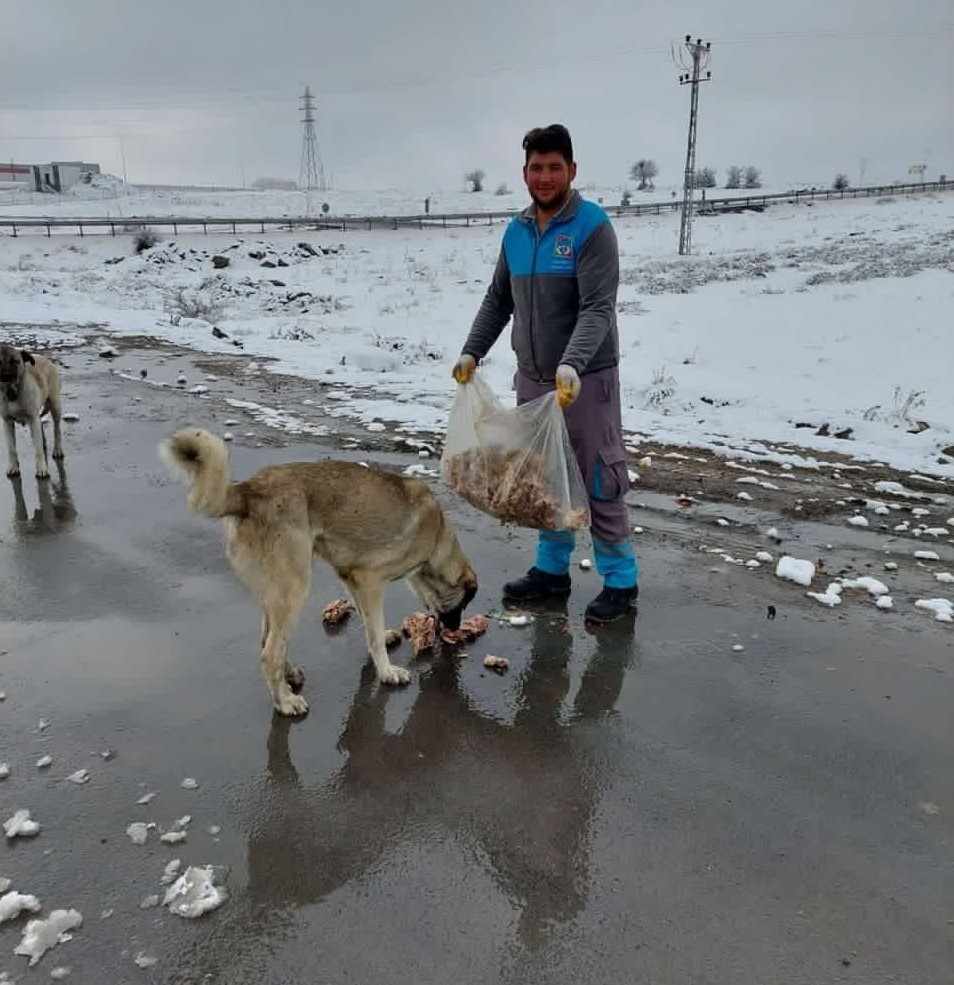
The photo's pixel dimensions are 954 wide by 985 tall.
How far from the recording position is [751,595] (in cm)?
503

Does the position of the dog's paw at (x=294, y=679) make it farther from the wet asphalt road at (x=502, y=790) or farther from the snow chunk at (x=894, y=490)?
the snow chunk at (x=894, y=490)

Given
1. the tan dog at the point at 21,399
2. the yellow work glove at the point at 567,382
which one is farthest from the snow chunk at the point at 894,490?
the tan dog at the point at 21,399

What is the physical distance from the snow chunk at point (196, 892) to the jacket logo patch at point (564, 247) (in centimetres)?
349

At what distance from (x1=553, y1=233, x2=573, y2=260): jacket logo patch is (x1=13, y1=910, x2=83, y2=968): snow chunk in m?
3.82

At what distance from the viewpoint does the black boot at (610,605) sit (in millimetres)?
4719

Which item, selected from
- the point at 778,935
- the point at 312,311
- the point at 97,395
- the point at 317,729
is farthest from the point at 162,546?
the point at 312,311

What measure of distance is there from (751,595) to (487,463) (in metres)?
2.02

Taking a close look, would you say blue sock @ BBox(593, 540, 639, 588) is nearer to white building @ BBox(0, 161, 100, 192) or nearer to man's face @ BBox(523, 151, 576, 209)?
man's face @ BBox(523, 151, 576, 209)

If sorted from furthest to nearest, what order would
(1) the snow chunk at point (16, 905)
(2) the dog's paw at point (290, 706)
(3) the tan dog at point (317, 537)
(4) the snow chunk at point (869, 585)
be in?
(4) the snow chunk at point (869, 585)
(2) the dog's paw at point (290, 706)
(3) the tan dog at point (317, 537)
(1) the snow chunk at point (16, 905)

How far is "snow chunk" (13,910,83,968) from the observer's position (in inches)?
97.0

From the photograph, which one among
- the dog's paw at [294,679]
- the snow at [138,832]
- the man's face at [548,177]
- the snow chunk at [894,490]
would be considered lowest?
the snow at [138,832]

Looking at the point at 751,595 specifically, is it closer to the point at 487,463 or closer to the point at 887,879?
the point at 487,463

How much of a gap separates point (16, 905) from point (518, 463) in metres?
3.11

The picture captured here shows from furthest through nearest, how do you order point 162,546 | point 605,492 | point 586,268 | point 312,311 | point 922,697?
point 312,311 < point 162,546 < point 605,492 < point 586,268 < point 922,697
